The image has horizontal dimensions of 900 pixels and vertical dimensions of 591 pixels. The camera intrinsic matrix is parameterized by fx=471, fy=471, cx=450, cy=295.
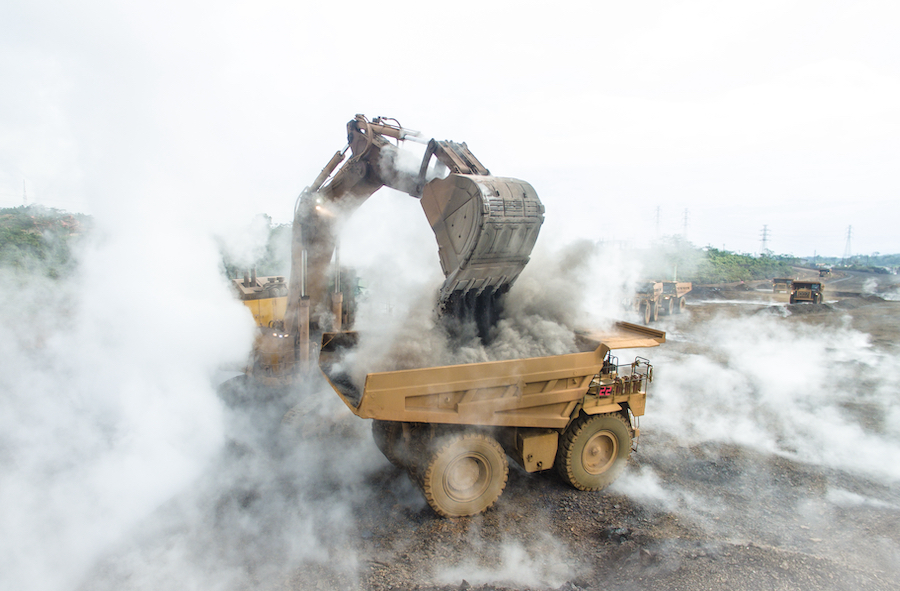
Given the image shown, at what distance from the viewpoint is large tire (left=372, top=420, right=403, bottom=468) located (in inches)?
224

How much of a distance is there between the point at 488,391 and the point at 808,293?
28.1m

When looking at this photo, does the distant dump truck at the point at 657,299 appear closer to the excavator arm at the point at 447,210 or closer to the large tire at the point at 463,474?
the excavator arm at the point at 447,210

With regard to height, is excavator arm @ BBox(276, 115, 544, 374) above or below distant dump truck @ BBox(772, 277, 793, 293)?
above

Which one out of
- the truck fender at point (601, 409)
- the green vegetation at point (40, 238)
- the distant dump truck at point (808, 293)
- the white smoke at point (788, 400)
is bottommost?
the white smoke at point (788, 400)

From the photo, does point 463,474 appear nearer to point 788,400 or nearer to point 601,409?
point 601,409

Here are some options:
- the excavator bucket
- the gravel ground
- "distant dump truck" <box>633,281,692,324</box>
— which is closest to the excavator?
the excavator bucket

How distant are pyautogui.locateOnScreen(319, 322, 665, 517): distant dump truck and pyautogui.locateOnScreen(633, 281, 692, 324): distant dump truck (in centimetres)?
1448

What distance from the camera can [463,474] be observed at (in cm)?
544

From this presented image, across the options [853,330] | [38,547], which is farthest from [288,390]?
[853,330]

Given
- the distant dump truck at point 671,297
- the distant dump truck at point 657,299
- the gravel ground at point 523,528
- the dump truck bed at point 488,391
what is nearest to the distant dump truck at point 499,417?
the dump truck bed at point 488,391

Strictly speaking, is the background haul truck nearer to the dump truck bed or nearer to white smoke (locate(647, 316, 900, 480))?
the dump truck bed

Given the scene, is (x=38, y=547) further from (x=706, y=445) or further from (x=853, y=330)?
(x=853, y=330)

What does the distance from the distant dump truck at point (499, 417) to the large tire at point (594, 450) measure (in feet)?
0.04

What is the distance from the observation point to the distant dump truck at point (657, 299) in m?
19.9
